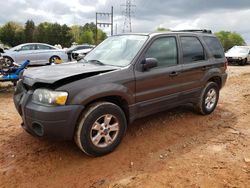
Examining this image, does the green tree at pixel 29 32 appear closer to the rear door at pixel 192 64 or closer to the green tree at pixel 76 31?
the green tree at pixel 76 31

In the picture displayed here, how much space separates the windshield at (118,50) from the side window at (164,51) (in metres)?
0.21

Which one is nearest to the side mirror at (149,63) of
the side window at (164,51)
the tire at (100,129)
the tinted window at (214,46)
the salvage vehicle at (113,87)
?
the salvage vehicle at (113,87)

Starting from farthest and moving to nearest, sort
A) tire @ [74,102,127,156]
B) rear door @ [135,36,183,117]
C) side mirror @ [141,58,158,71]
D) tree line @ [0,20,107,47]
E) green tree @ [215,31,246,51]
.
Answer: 1. green tree @ [215,31,246,51]
2. tree line @ [0,20,107,47]
3. rear door @ [135,36,183,117]
4. side mirror @ [141,58,158,71]
5. tire @ [74,102,127,156]

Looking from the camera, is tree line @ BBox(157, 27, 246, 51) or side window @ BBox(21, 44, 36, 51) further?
tree line @ BBox(157, 27, 246, 51)

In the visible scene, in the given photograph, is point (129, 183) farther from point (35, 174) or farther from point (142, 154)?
point (35, 174)

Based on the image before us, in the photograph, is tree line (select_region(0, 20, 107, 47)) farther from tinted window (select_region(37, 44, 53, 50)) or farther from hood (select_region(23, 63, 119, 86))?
hood (select_region(23, 63, 119, 86))

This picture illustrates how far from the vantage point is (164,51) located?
201 inches

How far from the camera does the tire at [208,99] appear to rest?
20.1ft

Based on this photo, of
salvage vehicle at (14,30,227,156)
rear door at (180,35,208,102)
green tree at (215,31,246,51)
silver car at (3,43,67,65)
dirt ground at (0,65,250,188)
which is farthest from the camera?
green tree at (215,31,246,51)

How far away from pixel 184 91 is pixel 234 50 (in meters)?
18.5

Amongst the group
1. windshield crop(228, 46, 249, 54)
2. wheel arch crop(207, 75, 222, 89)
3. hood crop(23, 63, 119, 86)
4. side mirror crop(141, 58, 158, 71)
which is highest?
windshield crop(228, 46, 249, 54)

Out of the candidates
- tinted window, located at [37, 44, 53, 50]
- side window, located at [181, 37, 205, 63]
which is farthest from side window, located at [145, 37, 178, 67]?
tinted window, located at [37, 44, 53, 50]

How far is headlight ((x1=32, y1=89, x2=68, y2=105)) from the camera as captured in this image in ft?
12.3

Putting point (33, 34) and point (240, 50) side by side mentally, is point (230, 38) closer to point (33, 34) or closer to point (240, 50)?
point (33, 34)
